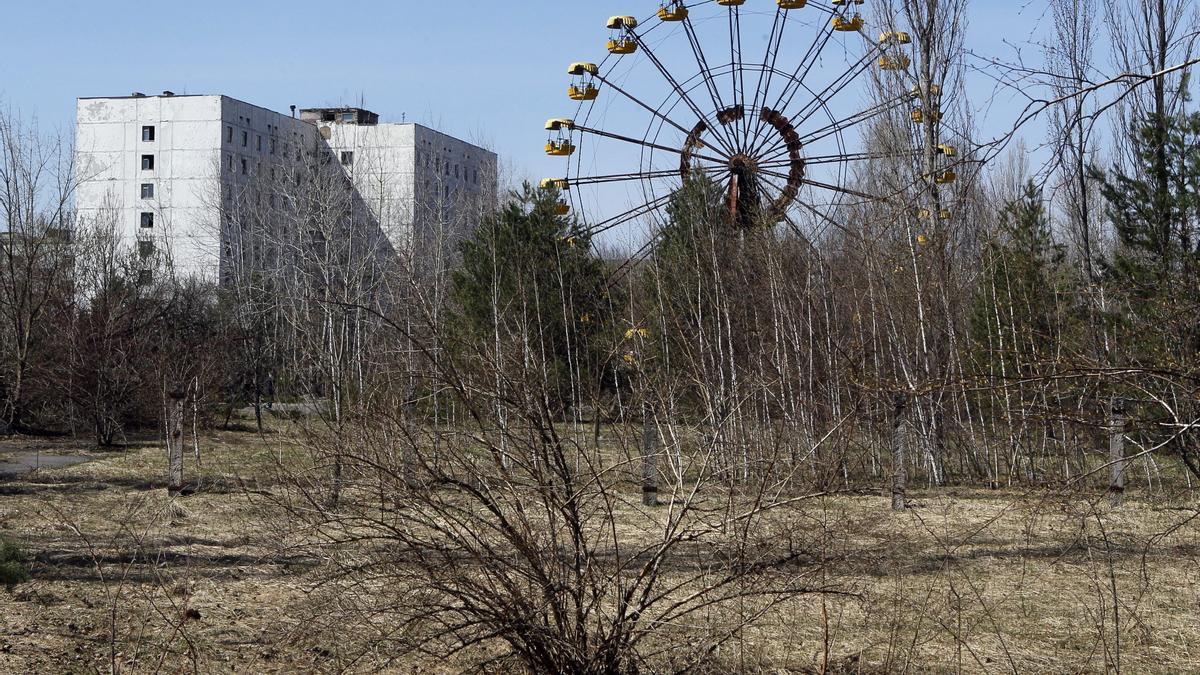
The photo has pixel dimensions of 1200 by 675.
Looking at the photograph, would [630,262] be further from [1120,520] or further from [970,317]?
[1120,520]

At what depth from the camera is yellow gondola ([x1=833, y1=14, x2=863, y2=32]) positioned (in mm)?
18531

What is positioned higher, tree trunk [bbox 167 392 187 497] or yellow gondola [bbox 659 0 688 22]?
yellow gondola [bbox 659 0 688 22]

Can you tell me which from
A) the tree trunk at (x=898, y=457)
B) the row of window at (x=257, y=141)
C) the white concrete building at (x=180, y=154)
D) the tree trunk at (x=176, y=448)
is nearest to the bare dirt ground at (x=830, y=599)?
the tree trunk at (x=898, y=457)

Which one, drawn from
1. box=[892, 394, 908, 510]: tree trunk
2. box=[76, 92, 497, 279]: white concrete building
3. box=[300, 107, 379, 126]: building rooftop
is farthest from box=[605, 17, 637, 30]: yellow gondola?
box=[300, 107, 379, 126]: building rooftop

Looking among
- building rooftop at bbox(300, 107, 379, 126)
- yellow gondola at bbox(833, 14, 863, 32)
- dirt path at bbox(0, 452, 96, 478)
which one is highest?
building rooftop at bbox(300, 107, 379, 126)

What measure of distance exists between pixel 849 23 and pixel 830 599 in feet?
44.3

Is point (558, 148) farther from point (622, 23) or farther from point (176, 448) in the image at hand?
point (176, 448)

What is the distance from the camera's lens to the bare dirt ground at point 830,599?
5.41 meters

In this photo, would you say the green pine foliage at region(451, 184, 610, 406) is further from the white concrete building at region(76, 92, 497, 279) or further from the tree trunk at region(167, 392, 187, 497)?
the white concrete building at region(76, 92, 497, 279)

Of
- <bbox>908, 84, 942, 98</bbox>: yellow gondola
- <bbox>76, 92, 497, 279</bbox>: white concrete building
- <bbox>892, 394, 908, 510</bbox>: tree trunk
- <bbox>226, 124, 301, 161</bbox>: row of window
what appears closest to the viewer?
<bbox>892, 394, 908, 510</bbox>: tree trunk

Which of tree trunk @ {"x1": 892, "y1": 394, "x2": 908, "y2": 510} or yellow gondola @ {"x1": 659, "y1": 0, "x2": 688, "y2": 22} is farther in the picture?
yellow gondola @ {"x1": 659, "y1": 0, "x2": 688, "y2": 22}

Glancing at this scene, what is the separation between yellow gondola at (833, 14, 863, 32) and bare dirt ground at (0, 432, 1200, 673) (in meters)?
9.91

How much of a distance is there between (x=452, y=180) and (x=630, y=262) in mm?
41517

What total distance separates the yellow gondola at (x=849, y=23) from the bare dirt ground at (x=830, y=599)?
9915 millimetres
